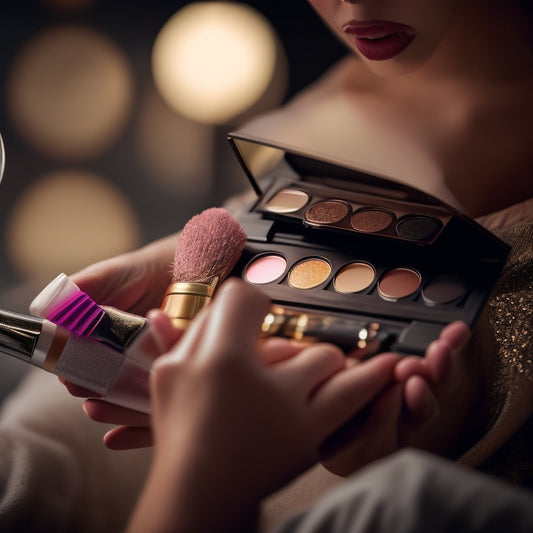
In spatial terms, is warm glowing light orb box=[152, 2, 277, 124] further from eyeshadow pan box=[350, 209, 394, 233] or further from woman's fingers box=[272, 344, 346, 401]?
woman's fingers box=[272, 344, 346, 401]

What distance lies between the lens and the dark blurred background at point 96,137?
3.58ft

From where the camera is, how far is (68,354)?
18.5 inches

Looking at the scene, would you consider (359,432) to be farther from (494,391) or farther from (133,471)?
(133,471)

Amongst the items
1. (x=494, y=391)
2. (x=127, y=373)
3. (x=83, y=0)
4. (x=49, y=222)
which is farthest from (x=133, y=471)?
(x=83, y=0)

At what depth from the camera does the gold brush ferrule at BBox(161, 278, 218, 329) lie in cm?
49

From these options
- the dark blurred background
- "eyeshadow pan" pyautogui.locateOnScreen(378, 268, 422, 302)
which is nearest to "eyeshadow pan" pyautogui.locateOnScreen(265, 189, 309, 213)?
"eyeshadow pan" pyautogui.locateOnScreen(378, 268, 422, 302)

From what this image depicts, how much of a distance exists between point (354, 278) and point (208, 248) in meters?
0.12

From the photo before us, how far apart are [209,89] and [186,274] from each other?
0.61m

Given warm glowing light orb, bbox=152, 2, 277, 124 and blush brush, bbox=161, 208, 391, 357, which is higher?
warm glowing light orb, bbox=152, 2, 277, 124

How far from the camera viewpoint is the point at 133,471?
2.15 ft

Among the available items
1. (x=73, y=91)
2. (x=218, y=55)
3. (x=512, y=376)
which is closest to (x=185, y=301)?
(x=512, y=376)

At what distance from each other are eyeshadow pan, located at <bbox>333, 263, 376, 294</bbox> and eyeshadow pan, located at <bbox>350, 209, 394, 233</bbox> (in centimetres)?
4

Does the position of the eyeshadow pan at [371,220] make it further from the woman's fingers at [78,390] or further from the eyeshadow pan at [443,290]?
the woman's fingers at [78,390]

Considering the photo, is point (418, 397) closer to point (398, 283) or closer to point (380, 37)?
point (398, 283)
